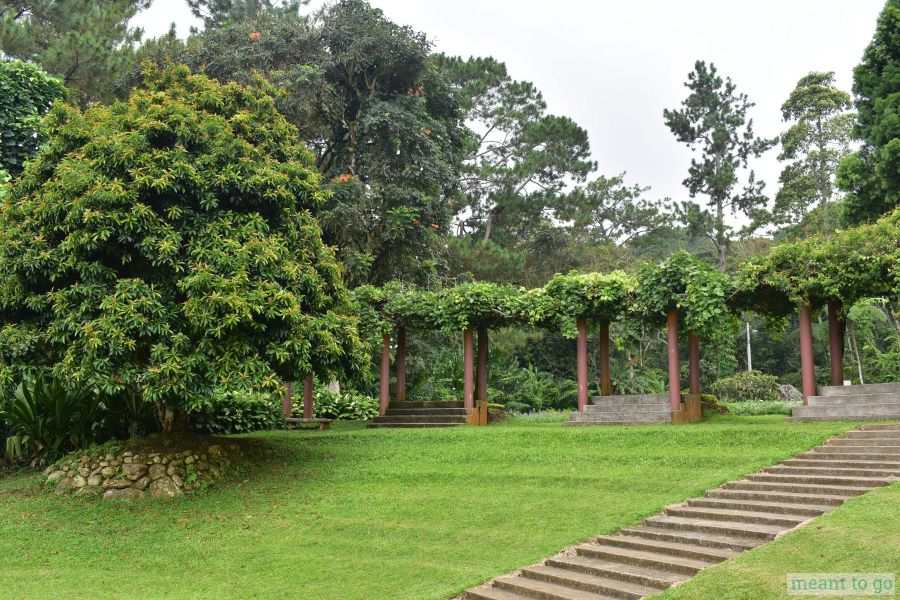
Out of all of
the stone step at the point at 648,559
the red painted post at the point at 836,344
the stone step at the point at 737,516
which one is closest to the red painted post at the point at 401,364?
the red painted post at the point at 836,344

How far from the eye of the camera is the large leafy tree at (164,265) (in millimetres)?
10289

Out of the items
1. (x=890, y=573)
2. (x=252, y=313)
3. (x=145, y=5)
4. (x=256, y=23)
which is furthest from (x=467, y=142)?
(x=890, y=573)

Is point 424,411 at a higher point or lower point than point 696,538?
higher

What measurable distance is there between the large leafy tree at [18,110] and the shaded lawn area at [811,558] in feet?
53.4

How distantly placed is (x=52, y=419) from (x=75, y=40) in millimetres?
10461

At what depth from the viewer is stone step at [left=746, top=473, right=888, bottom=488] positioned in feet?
27.7

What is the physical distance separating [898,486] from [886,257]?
19.1 ft

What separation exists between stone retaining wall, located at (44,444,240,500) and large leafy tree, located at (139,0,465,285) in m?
8.64

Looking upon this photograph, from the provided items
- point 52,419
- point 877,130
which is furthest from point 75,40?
point 877,130

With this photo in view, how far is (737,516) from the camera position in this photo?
7980 millimetres

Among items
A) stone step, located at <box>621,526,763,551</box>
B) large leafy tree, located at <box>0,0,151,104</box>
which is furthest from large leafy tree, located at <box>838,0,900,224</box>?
large leafy tree, located at <box>0,0,151,104</box>

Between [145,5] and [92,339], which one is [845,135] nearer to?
[145,5]

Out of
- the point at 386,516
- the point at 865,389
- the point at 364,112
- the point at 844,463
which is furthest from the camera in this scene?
the point at 364,112

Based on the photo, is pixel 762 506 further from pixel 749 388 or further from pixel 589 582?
pixel 749 388
